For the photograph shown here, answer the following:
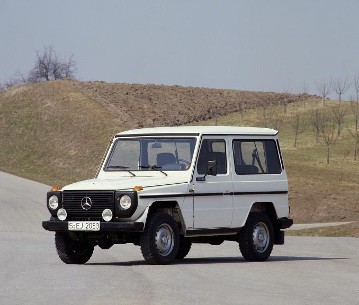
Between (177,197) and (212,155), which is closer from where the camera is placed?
(177,197)

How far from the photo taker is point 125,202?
18.3 metres

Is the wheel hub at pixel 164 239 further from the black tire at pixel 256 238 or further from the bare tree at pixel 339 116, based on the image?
the bare tree at pixel 339 116

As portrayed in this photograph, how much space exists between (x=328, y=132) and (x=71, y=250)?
7376 cm

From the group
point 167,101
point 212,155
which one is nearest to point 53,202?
point 212,155

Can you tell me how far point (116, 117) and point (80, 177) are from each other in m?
21.6

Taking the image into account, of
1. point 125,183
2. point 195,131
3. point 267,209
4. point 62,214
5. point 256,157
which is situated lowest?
point 267,209

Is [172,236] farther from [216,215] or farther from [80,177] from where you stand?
[80,177]

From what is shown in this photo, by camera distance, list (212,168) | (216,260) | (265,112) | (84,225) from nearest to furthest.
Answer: (84,225) < (212,168) < (216,260) < (265,112)

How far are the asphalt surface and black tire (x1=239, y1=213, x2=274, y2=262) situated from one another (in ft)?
0.80

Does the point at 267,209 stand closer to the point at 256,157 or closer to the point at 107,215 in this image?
the point at 256,157

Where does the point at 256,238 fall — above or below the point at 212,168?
below

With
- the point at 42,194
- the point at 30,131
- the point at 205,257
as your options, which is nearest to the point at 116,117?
the point at 30,131

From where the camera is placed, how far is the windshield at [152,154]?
19.5 m

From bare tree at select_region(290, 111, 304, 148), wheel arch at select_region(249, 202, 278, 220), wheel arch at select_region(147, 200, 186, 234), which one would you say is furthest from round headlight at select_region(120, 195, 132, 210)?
bare tree at select_region(290, 111, 304, 148)
